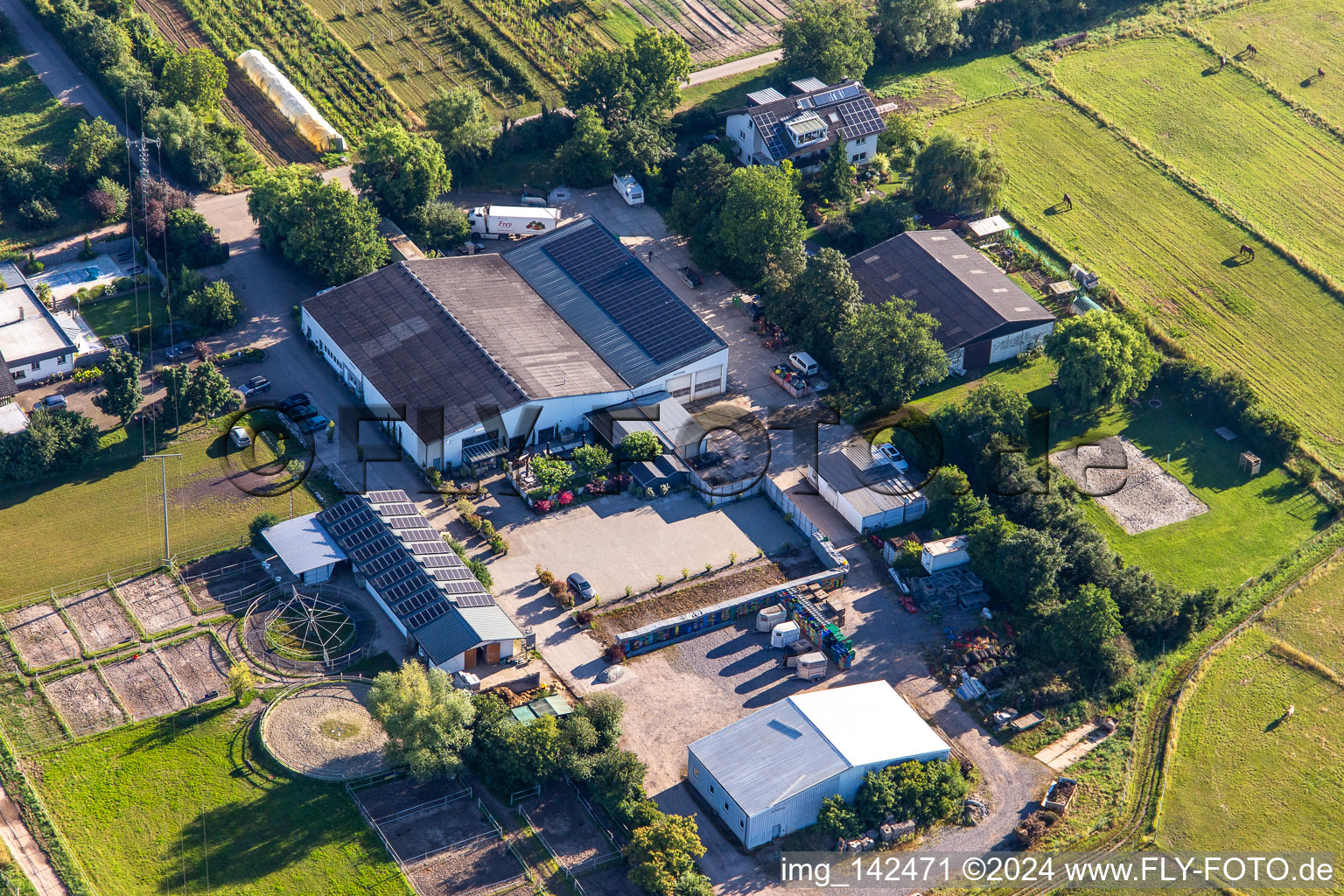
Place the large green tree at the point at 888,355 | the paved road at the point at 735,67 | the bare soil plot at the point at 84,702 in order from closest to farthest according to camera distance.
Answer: the bare soil plot at the point at 84,702
the large green tree at the point at 888,355
the paved road at the point at 735,67

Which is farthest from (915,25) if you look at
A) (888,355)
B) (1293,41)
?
(888,355)

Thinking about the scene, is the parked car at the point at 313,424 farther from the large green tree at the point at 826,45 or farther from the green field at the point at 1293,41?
the green field at the point at 1293,41

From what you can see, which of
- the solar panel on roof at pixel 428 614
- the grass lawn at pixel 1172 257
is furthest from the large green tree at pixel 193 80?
the grass lawn at pixel 1172 257

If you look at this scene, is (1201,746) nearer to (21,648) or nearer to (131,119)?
(21,648)

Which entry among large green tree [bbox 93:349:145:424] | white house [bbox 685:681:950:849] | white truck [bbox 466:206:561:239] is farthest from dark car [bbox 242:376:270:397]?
white house [bbox 685:681:950:849]

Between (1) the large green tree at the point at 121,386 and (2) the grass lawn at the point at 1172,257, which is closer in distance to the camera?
(1) the large green tree at the point at 121,386

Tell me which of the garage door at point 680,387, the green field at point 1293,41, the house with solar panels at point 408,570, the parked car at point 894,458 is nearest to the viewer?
the house with solar panels at point 408,570

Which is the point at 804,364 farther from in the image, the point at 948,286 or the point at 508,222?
the point at 508,222
